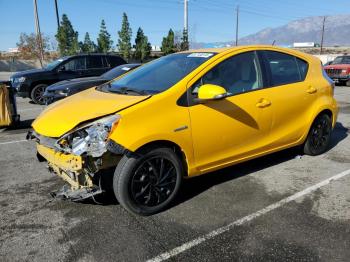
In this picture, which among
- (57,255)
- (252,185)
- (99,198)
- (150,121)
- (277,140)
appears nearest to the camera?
(57,255)

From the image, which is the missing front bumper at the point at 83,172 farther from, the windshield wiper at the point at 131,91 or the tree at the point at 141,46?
the tree at the point at 141,46

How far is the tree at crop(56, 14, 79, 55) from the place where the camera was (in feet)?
151

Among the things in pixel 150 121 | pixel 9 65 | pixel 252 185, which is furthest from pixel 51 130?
pixel 9 65

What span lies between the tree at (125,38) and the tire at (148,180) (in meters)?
47.5

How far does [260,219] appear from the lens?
3.58m

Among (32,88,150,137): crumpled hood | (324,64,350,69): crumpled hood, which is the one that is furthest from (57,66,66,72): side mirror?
(324,64,350,69): crumpled hood

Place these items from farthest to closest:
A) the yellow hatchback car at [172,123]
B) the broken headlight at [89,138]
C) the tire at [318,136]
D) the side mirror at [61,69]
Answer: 1. the side mirror at [61,69]
2. the tire at [318,136]
3. the yellow hatchback car at [172,123]
4. the broken headlight at [89,138]

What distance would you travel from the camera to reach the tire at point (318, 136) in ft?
17.7

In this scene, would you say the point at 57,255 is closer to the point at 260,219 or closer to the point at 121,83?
the point at 260,219

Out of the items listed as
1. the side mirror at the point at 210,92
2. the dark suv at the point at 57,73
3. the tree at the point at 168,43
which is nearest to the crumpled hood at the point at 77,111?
the side mirror at the point at 210,92

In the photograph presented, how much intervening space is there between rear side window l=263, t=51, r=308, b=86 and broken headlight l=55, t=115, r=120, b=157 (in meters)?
2.30

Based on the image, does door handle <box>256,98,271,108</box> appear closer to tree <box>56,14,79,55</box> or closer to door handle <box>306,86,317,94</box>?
door handle <box>306,86,317,94</box>

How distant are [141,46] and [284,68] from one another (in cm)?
4522

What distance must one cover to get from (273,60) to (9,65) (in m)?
44.4
